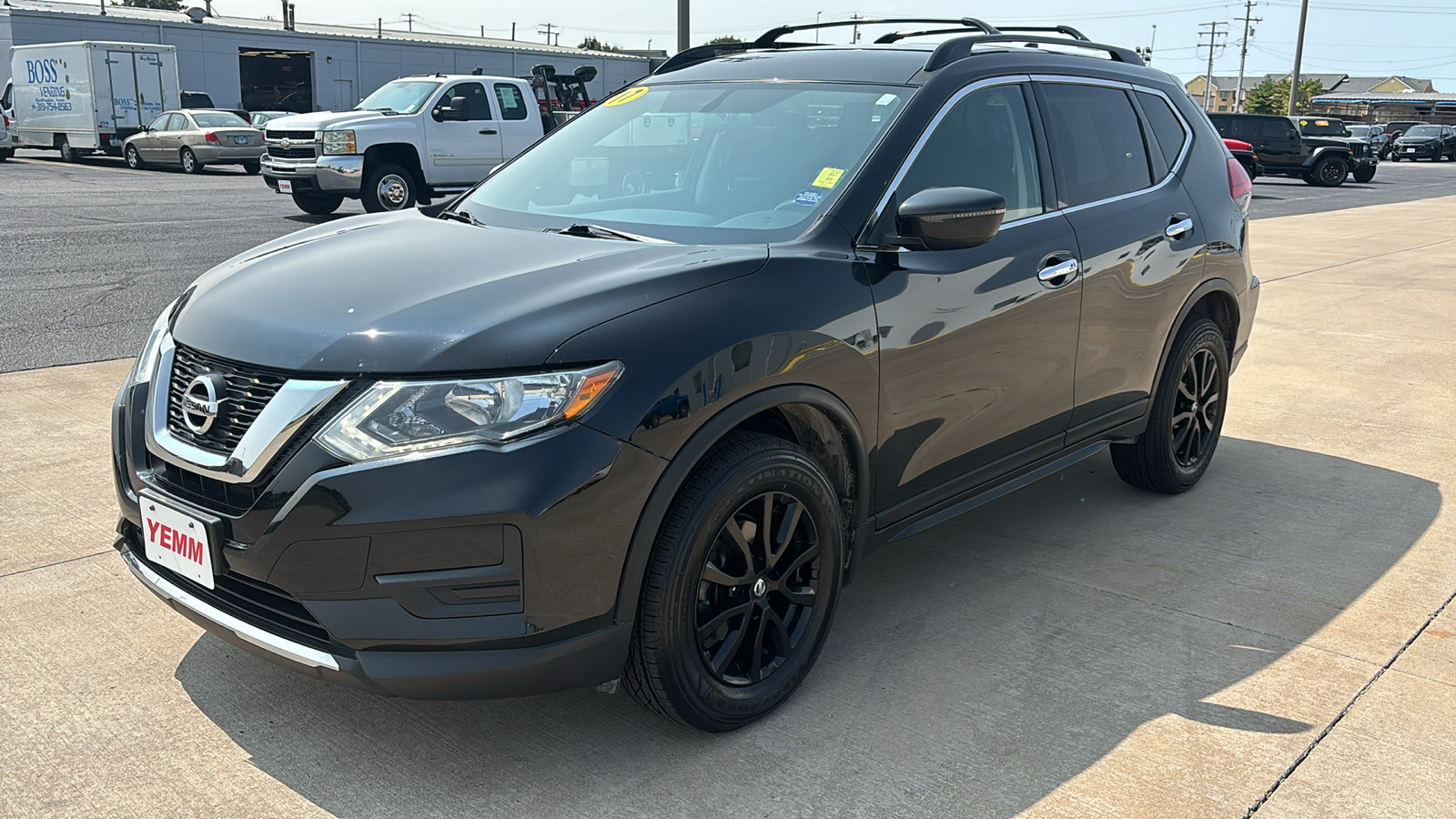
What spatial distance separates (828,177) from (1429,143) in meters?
56.3

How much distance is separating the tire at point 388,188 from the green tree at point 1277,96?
107m

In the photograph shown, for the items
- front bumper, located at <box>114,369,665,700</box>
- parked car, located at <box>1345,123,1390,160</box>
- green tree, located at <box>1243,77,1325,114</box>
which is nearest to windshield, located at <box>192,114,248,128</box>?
front bumper, located at <box>114,369,665,700</box>

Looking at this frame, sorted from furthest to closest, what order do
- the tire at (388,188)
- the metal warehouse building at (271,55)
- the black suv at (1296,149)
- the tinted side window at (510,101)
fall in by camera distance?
1. the metal warehouse building at (271,55)
2. the black suv at (1296,149)
3. the tinted side window at (510,101)
4. the tire at (388,188)

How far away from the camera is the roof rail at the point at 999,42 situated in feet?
12.7

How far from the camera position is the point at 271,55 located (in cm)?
4991

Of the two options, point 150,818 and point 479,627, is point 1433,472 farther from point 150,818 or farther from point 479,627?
point 150,818

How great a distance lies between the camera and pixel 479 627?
2.58 meters

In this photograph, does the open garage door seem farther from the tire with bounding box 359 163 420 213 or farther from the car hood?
the car hood

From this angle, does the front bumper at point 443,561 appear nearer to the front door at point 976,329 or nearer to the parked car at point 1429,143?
the front door at point 976,329

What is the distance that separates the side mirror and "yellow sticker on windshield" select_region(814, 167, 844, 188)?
229 mm

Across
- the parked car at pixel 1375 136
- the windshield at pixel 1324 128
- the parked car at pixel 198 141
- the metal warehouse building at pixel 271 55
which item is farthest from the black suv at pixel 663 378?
the metal warehouse building at pixel 271 55

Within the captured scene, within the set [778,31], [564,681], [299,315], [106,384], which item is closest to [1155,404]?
[778,31]

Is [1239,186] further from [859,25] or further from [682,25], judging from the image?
[682,25]

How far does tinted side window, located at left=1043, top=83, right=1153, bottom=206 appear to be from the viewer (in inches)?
167
